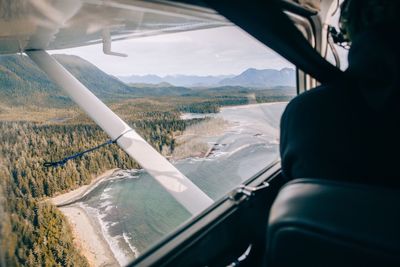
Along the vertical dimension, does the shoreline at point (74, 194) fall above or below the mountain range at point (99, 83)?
below

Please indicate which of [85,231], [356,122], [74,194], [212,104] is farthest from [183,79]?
[356,122]

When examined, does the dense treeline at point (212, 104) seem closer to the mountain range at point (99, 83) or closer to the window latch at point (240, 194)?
the mountain range at point (99, 83)

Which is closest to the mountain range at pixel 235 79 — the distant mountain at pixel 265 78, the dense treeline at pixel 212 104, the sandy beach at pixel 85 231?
the distant mountain at pixel 265 78

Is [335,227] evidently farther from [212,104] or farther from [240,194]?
[212,104]

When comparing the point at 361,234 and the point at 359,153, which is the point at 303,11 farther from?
the point at 361,234

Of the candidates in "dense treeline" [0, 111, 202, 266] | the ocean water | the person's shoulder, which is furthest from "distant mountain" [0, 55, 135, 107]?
the person's shoulder

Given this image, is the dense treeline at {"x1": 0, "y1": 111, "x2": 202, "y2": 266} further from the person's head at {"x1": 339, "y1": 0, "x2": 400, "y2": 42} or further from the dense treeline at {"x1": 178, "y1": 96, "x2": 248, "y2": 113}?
the person's head at {"x1": 339, "y1": 0, "x2": 400, "y2": 42}

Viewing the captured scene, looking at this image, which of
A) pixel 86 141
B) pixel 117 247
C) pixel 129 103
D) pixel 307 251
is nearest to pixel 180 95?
pixel 129 103
